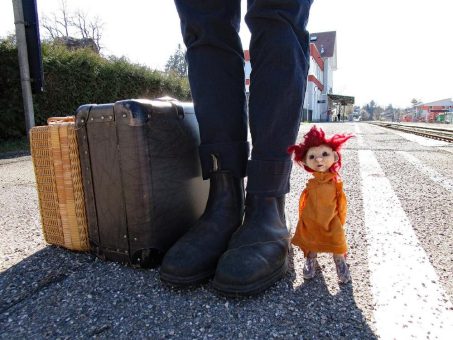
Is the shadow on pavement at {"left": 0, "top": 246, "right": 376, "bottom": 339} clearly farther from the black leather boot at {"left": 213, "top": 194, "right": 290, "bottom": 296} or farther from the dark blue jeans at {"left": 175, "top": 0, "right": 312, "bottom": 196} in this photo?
the dark blue jeans at {"left": 175, "top": 0, "right": 312, "bottom": 196}

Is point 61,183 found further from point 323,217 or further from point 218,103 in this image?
point 323,217

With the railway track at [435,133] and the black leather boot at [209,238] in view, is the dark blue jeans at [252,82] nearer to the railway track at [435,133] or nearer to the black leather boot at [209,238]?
the black leather boot at [209,238]

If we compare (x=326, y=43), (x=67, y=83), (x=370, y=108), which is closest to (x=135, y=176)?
(x=67, y=83)

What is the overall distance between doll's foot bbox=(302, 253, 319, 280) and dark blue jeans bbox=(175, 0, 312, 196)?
0.19 m

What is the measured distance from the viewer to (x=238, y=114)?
0.99 meters

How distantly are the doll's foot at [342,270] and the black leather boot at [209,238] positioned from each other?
284mm

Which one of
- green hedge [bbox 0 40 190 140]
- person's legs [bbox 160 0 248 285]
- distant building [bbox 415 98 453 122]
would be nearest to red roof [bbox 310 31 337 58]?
distant building [bbox 415 98 453 122]

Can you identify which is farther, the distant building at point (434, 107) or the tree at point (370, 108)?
the tree at point (370, 108)

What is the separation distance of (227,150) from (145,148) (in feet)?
0.74

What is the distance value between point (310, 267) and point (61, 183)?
78 cm

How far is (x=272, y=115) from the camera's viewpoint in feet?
2.88

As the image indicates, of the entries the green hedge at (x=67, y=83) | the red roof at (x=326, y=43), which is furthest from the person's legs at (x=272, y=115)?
the red roof at (x=326, y=43)

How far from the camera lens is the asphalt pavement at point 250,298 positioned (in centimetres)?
66

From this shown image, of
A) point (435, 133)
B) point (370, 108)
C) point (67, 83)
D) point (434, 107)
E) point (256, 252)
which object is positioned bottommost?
point (435, 133)
